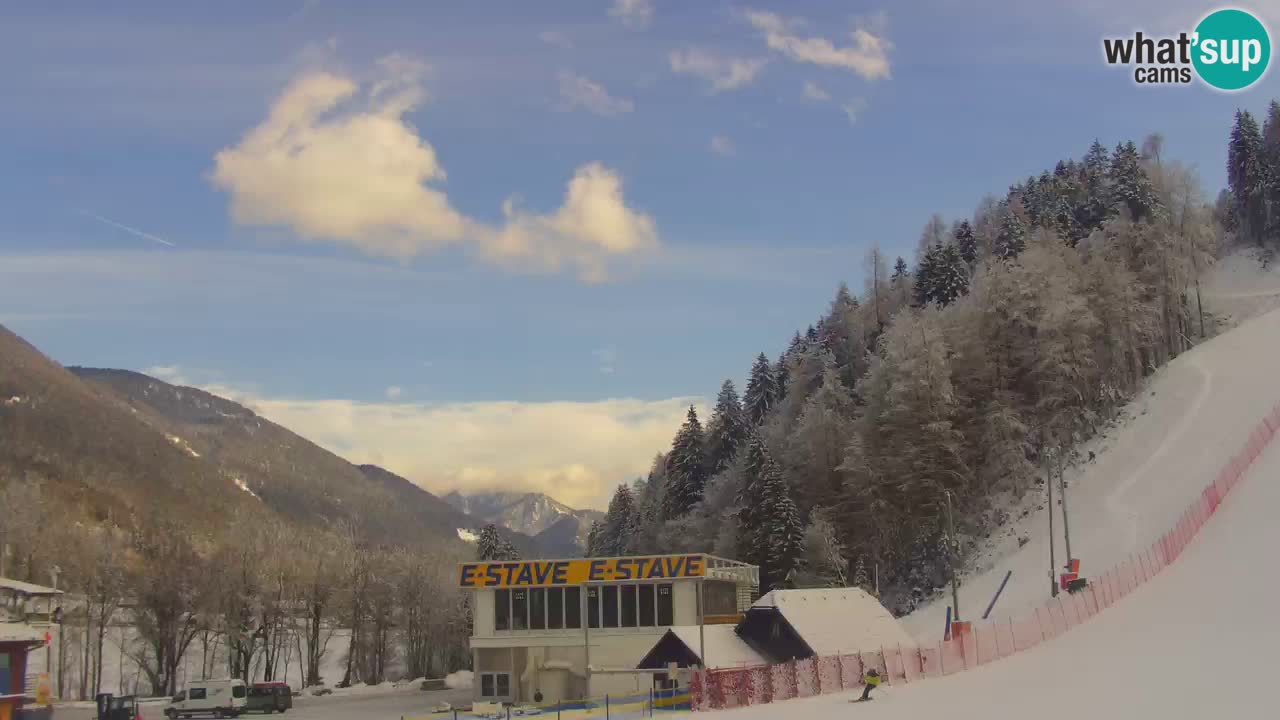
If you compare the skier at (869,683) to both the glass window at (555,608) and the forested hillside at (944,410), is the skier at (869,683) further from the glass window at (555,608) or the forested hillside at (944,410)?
the forested hillside at (944,410)

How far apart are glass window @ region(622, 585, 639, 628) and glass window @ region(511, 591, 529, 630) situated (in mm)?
5890

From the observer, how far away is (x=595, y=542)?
13100 centimetres

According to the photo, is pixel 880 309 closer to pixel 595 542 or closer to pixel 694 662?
pixel 595 542

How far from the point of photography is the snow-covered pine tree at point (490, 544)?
10350 centimetres

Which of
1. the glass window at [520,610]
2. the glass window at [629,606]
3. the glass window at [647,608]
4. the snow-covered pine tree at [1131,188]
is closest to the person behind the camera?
the glass window at [647,608]

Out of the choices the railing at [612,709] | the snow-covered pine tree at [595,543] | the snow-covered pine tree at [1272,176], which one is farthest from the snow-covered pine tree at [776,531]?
the snow-covered pine tree at [1272,176]

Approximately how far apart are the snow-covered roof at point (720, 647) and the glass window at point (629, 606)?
8.05 metres

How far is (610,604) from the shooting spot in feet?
202

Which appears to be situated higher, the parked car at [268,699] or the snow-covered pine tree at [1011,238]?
the snow-covered pine tree at [1011,238]

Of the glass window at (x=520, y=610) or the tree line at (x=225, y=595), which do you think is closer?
the glass window at (x=520, y=610)

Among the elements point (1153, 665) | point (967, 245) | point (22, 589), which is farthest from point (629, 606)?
point (967, 245)

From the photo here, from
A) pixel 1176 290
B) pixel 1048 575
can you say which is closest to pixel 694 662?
pixel 1048 575

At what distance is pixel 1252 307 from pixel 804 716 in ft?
352

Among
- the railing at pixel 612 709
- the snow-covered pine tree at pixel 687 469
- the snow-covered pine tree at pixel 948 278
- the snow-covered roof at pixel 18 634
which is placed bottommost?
the railing at pixel 612 709
